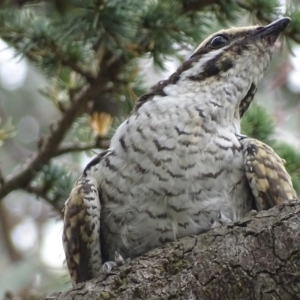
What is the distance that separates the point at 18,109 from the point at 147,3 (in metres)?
5.53

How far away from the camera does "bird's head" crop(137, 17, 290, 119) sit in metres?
2.96

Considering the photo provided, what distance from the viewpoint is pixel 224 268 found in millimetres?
1981

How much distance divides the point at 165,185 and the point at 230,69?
27.5 inches

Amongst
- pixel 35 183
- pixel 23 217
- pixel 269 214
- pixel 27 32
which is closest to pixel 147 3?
pixel 27 32

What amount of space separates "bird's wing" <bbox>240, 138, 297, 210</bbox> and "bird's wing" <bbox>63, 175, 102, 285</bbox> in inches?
22.6

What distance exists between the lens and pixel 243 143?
2721mm

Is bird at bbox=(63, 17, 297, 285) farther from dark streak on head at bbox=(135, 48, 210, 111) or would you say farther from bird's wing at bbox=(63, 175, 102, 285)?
dark streak on head at bbox=(135, 48, 210, 111)

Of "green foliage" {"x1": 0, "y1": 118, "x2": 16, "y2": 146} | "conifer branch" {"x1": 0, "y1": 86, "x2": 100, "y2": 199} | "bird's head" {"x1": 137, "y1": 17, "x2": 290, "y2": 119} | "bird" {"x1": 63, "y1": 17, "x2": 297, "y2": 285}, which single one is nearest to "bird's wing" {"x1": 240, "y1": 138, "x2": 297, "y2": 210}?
"bird" {"x1": 63, "y1": 17, "x2": 297, "y2": 285}

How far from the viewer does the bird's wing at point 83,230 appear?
102 inches

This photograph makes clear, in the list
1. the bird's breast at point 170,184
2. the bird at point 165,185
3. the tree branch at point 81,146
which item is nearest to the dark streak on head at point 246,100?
the bird at point 165,185

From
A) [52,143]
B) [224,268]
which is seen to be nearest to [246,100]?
[52,143]

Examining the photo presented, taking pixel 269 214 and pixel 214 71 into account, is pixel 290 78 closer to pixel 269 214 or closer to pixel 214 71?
pixel 214 71

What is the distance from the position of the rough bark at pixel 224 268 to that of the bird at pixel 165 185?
16.2 inches

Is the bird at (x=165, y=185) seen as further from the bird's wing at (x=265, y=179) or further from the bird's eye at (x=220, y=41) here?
the bird's eye at (x=220, y=41)
